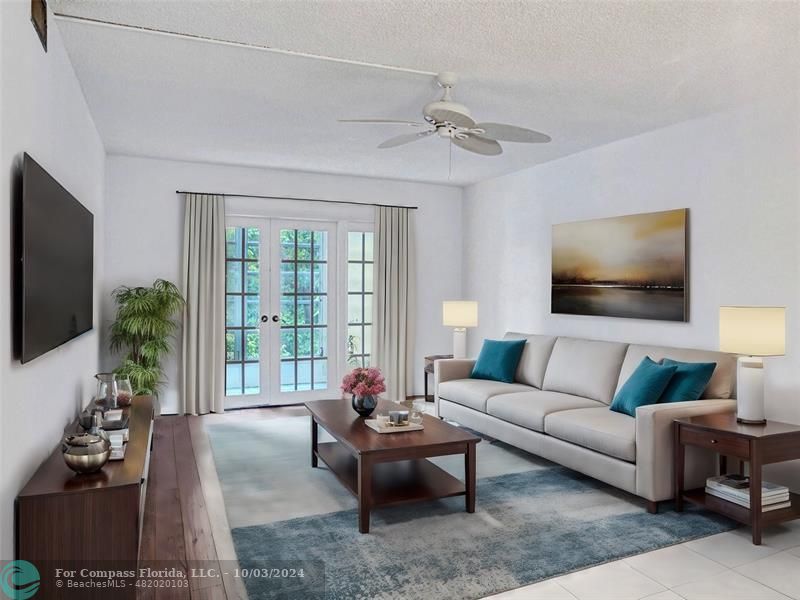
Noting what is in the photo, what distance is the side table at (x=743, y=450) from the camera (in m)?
2.96

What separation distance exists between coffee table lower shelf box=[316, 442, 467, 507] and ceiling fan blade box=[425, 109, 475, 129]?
202 centimetres

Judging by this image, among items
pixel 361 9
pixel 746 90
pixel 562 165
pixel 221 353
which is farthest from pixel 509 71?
pixel 221 353

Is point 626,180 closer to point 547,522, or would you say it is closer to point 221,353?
point 547,522

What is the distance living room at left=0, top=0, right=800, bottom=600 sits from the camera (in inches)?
98.5

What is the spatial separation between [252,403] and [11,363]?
4279 mm

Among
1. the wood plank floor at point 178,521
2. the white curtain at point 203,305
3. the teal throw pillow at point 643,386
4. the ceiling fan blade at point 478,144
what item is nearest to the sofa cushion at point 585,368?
the teal throw pillow at point 643,386

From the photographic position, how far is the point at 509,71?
Result: 3.32 meters

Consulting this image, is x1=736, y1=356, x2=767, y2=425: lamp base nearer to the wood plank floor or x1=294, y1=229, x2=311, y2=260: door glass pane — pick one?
the wood plank floor

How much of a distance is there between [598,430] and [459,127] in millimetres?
2065

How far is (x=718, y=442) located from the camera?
10.3 ft

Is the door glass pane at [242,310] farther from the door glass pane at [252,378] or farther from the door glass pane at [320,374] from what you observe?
the door glass pane at [320,374]

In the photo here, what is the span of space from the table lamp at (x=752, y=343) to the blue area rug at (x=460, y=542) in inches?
26.4

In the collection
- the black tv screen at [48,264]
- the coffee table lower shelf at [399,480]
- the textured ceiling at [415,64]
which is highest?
the textured ceiling at [415,64]

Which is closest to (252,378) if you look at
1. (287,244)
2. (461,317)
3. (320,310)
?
(320,310)
